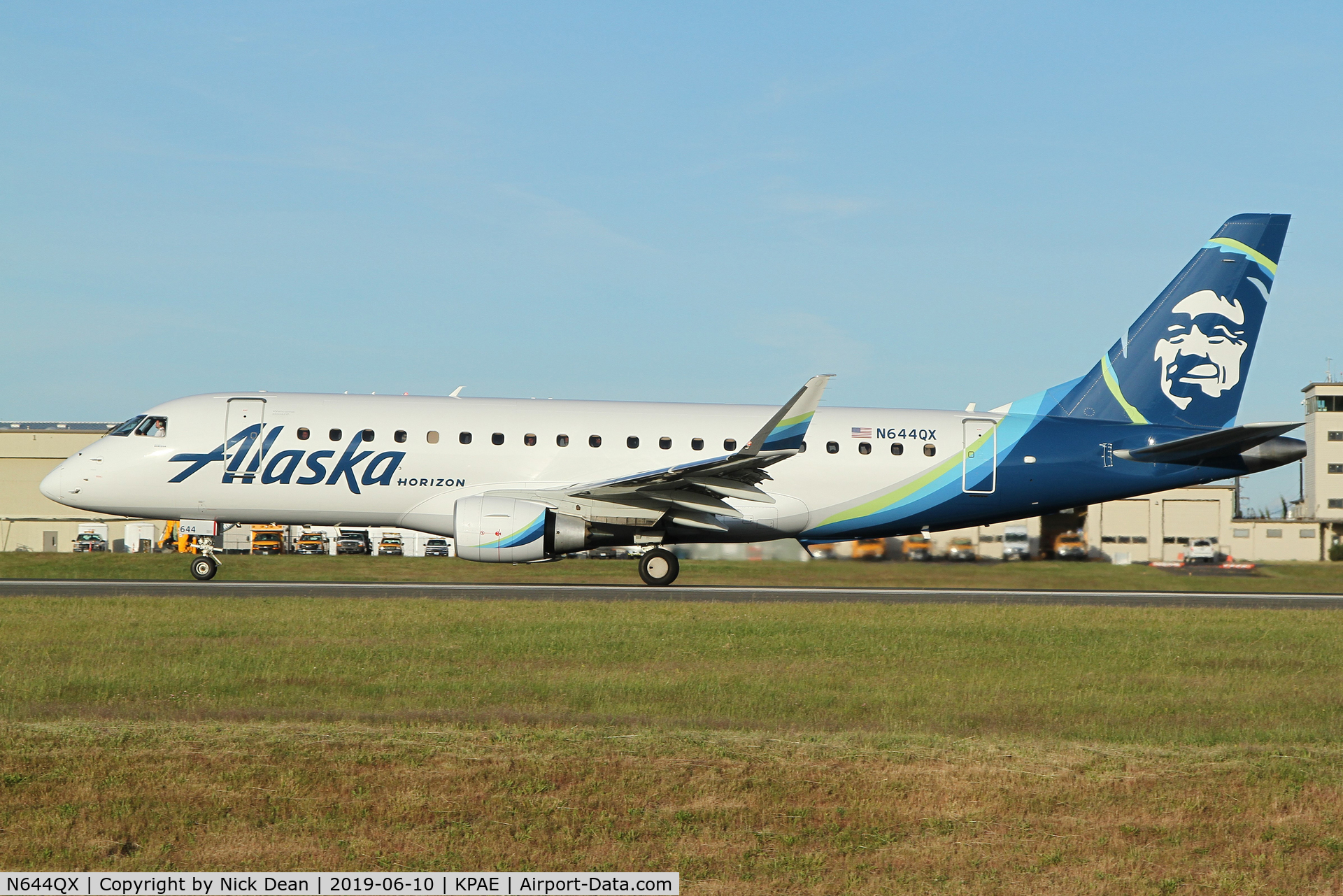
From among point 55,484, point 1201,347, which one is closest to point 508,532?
point 55,484

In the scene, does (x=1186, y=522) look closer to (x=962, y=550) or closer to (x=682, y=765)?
(x=962, y=550)

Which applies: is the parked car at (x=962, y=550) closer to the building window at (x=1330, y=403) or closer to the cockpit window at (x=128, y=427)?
the cockpit window at (x=128, y=427)

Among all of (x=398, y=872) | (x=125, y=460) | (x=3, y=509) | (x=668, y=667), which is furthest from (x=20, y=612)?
(x=3, y=509)

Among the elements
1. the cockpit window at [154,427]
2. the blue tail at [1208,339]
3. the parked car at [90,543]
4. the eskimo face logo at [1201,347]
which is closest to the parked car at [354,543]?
the parked car at [90,543]

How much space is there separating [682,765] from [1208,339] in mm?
23883

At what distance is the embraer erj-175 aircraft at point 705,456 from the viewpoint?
2717 centimetres

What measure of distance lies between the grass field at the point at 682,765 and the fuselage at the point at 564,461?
11.0 m

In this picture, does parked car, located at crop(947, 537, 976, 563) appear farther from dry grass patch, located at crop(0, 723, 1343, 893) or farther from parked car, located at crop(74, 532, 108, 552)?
parked car, located at crop(74, 532, 108, 552)

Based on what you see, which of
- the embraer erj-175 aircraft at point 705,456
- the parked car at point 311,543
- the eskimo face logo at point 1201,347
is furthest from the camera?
the parked car at point 311,543

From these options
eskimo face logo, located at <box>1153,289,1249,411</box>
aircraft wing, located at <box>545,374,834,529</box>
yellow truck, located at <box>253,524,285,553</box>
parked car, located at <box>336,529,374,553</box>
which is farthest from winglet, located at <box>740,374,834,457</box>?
parked car, located at <box>336,529,374,553</box>

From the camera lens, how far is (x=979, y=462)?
2875 cm

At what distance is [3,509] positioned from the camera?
78188 millimetres

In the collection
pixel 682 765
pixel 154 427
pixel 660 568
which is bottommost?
pixel 682 765
